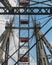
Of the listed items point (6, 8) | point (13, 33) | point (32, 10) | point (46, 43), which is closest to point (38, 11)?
point (32, 10)

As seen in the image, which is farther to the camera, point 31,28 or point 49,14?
point 31,28

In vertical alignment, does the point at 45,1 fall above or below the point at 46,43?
above

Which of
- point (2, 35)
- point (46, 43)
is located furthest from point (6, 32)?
point (46, 43)

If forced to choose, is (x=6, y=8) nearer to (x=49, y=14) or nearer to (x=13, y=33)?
(x=49, y=14)

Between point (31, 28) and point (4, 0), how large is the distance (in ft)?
58.6

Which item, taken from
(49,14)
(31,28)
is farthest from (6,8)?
(31,28)

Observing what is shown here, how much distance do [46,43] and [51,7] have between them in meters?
12.7

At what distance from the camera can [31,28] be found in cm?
5112

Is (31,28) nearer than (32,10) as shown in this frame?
No

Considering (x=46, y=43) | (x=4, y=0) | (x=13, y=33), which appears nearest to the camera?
(x=4, y=0)

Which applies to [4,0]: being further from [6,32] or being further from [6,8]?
[6,32]

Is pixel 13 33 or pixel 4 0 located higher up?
pixel 4 0

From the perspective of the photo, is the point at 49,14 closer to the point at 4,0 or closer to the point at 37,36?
the point at 4,0

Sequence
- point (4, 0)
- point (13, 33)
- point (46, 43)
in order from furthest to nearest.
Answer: point (13, 33) < point (46, 43) < point (4, 0)
